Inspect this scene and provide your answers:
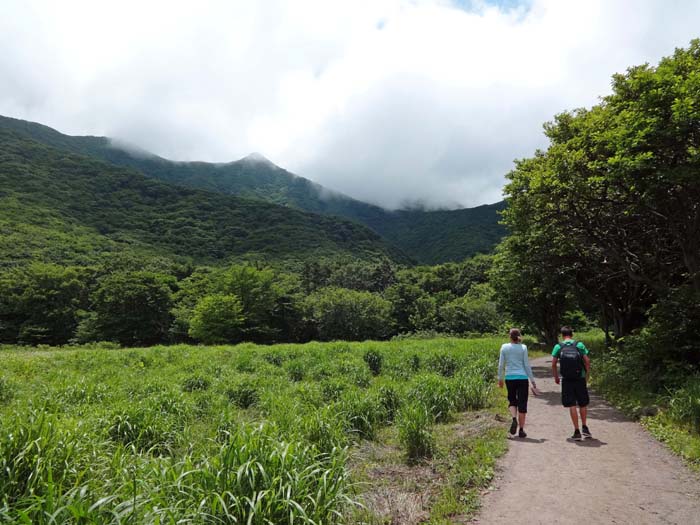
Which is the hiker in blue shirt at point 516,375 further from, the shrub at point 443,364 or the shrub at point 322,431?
the shrub at point 443,364

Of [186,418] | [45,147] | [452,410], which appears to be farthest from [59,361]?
[45,147]

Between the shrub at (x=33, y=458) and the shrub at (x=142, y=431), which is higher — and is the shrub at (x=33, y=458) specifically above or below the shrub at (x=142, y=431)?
above

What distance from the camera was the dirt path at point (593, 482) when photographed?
427 cm

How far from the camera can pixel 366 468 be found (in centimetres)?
590

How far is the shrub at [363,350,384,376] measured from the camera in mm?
15665

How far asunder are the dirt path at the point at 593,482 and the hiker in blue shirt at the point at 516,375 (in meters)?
0.45

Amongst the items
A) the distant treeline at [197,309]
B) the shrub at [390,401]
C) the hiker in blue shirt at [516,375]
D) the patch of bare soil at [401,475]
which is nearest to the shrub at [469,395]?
the patch of bare soil at [401,475]

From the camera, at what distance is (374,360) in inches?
651

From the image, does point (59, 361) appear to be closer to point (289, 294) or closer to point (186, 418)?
point (186, 418)

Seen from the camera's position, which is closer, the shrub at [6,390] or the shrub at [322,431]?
the shrub at [322,431]

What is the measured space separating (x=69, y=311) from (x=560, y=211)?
62470mm

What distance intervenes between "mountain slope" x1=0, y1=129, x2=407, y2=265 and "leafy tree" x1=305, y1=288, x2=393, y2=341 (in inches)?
2068

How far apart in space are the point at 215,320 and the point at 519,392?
44.9 m

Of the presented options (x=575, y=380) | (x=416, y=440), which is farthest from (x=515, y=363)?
(x=416, y=440)
